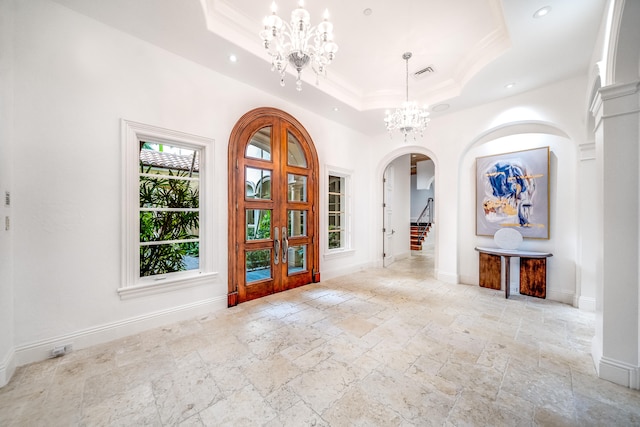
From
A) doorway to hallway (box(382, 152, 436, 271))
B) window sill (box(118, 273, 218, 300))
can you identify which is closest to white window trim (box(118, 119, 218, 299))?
window sill (box(118, 273, 218, 300))

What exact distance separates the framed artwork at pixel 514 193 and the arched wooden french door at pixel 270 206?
3.40m

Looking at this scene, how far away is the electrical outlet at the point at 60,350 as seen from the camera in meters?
2.37

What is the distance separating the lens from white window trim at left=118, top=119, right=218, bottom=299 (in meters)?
2.80

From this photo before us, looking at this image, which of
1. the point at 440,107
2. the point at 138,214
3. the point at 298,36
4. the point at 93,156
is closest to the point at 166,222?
the point at 138,214

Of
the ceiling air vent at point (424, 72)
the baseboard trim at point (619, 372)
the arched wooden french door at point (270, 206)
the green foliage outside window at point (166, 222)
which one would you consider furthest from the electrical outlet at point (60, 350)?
the ceiling air vent at point (424, 72)

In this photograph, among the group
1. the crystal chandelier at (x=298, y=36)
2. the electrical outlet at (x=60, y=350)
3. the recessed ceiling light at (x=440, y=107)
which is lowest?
the electrical outlet at (x=60, y=350)

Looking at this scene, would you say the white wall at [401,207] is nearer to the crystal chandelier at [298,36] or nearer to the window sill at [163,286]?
the window sill at [163,286]

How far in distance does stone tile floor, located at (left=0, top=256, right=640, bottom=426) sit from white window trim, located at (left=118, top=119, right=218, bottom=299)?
544mm

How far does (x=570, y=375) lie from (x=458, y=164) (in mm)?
3807

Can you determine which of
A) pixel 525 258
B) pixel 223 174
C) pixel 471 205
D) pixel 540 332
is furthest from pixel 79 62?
pixel 525 258

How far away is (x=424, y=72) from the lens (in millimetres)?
4168

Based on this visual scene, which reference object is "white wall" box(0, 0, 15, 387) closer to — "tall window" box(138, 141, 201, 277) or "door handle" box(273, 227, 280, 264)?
"tall window" box(138, 141, 201, 277)

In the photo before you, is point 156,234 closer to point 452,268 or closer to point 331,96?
point 331,96

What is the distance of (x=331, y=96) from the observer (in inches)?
173
